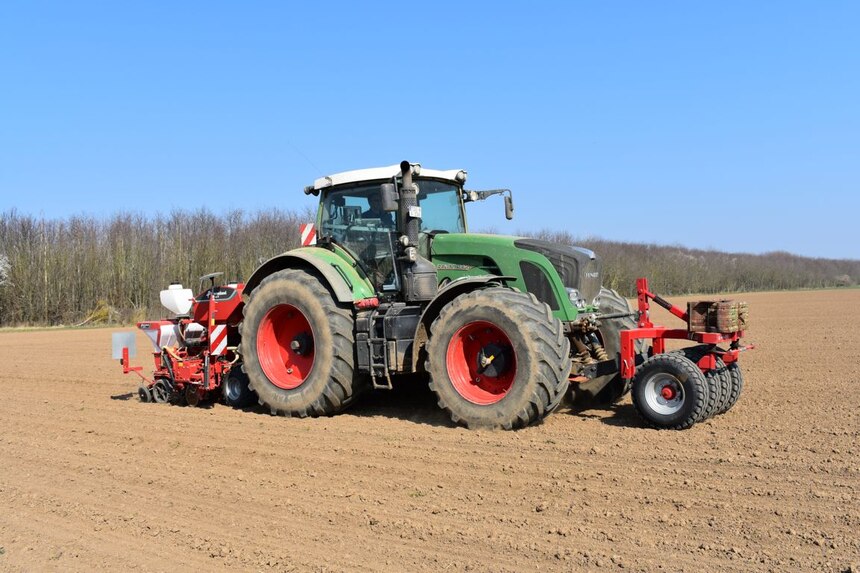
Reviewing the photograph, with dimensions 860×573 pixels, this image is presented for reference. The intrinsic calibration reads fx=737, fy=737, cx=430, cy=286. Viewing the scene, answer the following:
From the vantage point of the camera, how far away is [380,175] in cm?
724

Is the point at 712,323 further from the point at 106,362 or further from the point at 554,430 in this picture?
the point at 106,362

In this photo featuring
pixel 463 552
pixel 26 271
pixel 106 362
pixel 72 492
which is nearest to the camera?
pixel 463 552

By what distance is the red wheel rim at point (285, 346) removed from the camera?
7434mm

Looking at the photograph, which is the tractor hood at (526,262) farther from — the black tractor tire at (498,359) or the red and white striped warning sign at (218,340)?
the red and white striped warning sign at (218,340)

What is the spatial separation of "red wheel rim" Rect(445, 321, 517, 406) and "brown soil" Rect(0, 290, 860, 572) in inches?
16.1

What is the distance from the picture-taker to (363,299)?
7098 millimetres

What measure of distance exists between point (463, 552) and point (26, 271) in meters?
27.4

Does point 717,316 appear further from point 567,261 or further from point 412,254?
point 412,254

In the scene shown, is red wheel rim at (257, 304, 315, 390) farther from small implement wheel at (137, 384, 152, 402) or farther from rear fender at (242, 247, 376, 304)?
small implement wheel at (137, 384, 152, 402)

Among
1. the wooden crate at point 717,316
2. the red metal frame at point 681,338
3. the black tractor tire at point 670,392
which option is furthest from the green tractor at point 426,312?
the wooden crate at point 717,316

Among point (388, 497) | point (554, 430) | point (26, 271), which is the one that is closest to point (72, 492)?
point (388, 497)

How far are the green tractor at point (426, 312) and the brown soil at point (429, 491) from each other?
0.36m

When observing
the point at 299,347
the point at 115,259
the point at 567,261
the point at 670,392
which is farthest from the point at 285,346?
the point at 115,259

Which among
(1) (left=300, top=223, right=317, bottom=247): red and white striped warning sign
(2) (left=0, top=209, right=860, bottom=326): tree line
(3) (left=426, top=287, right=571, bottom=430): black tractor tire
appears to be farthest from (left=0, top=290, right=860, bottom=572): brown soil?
(2) (left=0, top=209, right=860, bottom=326): tree line
